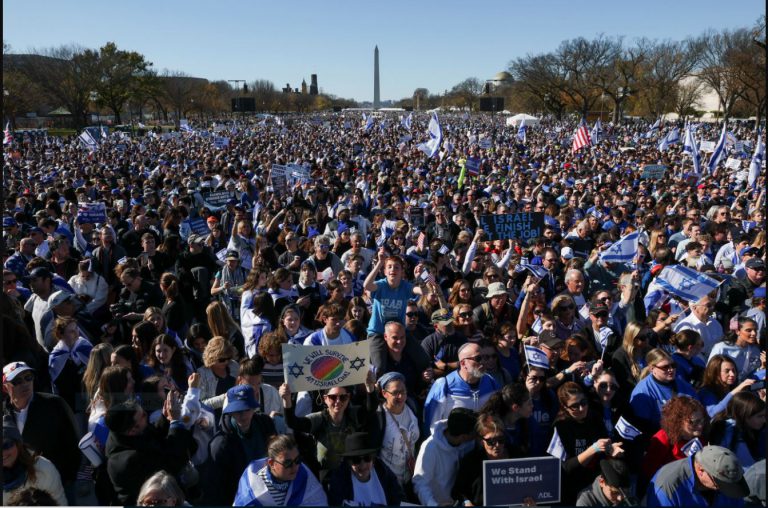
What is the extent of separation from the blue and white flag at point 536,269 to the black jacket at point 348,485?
3.96 meters

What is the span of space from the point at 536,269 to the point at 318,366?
156 inches

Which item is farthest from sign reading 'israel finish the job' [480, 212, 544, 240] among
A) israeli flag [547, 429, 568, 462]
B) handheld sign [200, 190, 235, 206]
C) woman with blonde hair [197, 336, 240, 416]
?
handheld sign [200, 190, 235, 206]

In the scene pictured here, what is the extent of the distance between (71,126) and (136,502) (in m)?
74.9

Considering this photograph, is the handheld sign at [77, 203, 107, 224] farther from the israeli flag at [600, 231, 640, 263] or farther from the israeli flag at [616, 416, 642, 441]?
the israeli flag at [616, 416, 642, 441]

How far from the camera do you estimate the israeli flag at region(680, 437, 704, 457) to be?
3830 mm

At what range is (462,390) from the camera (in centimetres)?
458

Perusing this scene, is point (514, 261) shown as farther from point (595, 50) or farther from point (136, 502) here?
point (595, 50)

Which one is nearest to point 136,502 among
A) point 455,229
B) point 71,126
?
point 455,229

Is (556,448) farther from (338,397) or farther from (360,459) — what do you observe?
(338,397)

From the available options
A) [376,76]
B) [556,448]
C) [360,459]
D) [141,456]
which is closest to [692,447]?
[556,448]

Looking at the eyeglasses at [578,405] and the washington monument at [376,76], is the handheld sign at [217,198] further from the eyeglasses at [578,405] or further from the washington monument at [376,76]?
the washington monument at [376,76]

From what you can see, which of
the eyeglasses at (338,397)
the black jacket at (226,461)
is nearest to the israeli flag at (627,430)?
the eyeglasses at (338,397)

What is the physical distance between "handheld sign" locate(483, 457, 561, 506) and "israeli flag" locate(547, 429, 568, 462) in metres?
0.87

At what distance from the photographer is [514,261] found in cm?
827
